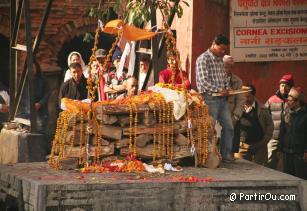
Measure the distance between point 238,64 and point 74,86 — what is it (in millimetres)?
2750

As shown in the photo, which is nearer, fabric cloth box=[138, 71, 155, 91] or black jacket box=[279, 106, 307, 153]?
black jacket box=[279, 106, 307, 153]

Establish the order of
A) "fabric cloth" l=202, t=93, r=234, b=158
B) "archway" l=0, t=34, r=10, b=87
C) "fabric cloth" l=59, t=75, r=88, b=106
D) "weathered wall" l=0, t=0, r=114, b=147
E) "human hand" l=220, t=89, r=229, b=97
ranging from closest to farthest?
1. "human hand" l=220, t=89, r=229, b=97
2. "fabric cloth" l=202, t=93, r=234, b=158
3. "fabric cloth" l=59, t=75, r=88, b=106
4. "weathered wall" l=0, t=0, r=114, b=147
5. "archway" l=0, t=34, r=10, b=87

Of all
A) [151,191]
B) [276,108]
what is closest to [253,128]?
[276,108]

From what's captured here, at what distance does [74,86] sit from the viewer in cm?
1784

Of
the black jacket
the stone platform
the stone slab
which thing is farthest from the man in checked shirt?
the stone slab

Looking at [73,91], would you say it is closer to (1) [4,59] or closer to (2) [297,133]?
(2) [297,133]

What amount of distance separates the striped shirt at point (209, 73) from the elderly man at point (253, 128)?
65.8 inches

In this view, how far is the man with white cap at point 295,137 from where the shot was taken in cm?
1789

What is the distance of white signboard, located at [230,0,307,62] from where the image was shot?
752 inches

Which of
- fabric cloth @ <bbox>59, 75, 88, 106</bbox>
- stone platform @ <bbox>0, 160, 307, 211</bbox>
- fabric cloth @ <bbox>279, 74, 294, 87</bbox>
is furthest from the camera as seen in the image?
fabric cloth @ <bbox>279, 74, 294, 87</bbox>

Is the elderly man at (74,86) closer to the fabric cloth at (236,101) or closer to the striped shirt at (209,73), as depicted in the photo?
the fabric cloth at (236,101)

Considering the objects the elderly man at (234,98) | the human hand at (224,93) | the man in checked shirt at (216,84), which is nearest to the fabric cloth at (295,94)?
the elderly man at (234,98)

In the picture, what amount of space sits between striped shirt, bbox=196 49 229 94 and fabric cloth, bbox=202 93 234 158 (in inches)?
4.9

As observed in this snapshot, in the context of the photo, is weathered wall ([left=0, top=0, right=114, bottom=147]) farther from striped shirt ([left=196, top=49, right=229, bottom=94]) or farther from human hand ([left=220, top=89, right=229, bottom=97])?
human hand ([left=220, top=89, right=229, bottom=97])
